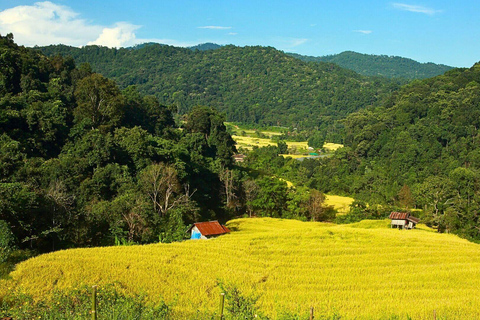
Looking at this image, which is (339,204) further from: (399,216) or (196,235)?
(196,235)

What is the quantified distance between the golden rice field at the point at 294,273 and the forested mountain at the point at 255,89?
394ft

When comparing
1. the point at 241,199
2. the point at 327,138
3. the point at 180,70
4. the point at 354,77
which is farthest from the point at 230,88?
the point at 241,199

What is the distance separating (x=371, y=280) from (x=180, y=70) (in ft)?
612

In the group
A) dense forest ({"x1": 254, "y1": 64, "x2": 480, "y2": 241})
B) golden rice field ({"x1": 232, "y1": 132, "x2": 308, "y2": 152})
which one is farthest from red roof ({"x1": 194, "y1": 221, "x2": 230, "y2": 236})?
golden rice field ({"x1": 232, "y1": 132, "x2": 308, "y2": 152})

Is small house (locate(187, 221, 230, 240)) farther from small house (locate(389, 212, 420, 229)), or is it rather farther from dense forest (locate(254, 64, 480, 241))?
dense forest (locate(254, 64, 480, 241))

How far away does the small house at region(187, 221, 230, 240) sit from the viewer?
104ft

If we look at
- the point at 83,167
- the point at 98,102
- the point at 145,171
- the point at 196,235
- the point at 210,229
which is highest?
the point at 98,102

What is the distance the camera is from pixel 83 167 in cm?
3416

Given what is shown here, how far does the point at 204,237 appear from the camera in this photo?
104 ft

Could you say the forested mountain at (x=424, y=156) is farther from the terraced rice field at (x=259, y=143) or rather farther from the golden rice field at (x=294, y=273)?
the terraced rice field at (x=259, y=143)

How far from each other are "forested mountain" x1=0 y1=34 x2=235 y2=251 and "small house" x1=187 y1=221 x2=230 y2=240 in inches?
41.4

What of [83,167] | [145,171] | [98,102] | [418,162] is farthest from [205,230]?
[418,162]

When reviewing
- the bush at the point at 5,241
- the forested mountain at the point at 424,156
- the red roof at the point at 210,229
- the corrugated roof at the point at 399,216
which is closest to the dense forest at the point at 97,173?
the bush at the point at 5,241

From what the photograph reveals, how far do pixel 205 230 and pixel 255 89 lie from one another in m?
159
